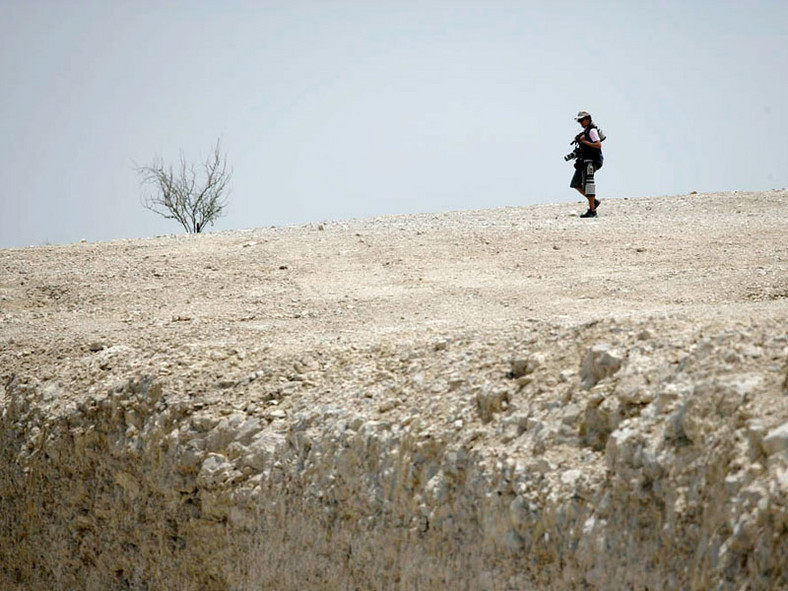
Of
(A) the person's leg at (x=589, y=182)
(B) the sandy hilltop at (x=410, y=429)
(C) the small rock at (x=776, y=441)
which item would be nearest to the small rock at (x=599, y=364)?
(B) the sandy hilltop at (x=410, y=429)

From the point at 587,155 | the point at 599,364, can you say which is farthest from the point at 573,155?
the point at 599,364

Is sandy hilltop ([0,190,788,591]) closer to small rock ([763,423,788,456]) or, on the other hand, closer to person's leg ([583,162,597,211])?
small rock ([763,423,788,456])

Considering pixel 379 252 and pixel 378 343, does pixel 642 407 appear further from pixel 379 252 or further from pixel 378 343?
pixel 379 252

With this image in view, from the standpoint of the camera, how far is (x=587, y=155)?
12.3 metres

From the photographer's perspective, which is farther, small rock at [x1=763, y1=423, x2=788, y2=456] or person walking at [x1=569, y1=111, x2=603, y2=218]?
person walking at [x1=569, y1=111, x2=603, y2=218]

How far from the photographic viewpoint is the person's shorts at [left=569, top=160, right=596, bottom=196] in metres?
12.3

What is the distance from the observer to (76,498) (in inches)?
242

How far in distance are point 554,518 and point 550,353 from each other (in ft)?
3.71

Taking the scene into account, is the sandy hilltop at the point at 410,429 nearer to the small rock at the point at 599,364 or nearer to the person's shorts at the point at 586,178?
the small rock at the point at 599,364

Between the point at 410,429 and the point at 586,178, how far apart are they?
27.5ft

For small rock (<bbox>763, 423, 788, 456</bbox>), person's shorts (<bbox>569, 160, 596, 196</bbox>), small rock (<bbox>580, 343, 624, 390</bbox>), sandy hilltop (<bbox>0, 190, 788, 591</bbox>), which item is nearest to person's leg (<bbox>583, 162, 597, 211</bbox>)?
person's shorts (<bbox>569, 160, 596, 196</bbox>)

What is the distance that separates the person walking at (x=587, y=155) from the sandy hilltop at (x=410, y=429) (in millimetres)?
3204

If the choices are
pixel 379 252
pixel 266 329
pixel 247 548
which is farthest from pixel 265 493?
pixel 379 252

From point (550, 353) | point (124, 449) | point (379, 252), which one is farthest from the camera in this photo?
point (379, 252)
